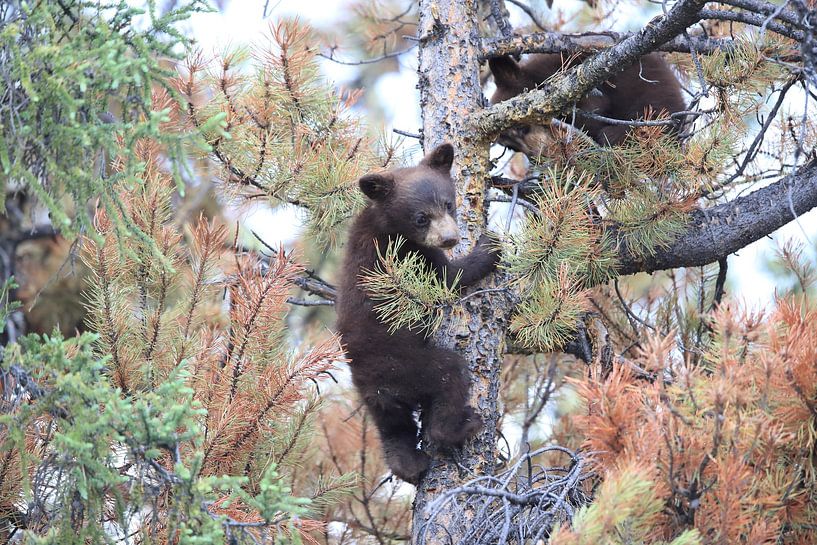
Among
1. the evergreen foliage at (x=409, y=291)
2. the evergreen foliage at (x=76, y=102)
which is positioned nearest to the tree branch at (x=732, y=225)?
the evergreen foliage at (x=409, y=291)

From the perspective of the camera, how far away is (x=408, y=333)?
3842 millimetres

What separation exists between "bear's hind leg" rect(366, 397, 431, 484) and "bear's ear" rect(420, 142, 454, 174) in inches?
44.8

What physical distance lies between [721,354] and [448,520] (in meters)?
1.47

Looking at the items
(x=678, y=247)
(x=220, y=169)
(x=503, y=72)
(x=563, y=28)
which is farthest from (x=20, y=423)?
(x=563, y=28)

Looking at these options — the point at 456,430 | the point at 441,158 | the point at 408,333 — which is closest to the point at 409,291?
the point at 408,333

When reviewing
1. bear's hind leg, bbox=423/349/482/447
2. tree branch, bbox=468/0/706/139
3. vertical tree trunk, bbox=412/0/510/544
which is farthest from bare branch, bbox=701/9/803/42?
bear's hind leg, bbox=423/349/482/447

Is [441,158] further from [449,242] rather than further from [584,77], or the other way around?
[584,77]

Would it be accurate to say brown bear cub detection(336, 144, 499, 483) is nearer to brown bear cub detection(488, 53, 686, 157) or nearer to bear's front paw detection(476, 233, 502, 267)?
bear's front paw detection(476, 233, 502, 267)

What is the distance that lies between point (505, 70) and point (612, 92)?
2.08ft

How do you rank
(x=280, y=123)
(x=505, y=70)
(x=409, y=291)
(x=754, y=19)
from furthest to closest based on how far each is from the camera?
(x=505, y=70), (x=280, y=123), (x=754, y=19), (x=409, y=291)

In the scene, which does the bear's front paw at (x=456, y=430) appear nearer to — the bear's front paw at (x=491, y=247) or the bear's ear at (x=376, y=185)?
the bear's front paw at (x=491, y=247)

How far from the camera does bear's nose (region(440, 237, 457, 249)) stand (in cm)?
381

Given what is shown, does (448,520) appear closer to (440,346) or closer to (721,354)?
(440,346)

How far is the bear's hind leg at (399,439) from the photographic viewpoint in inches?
149
